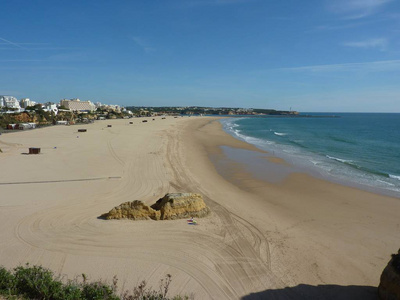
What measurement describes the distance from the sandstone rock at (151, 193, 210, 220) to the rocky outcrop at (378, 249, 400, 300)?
645cm

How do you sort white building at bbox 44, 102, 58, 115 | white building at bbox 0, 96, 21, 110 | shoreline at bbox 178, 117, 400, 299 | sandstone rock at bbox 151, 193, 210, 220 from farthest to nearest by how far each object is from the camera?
1. white building at bbox 0, 96, 21, 110
2. white building at bbox 44, 102, 58, 115
3. sandstone rock at bbox 151, 193, 210, 220
4. shoreline at bbox 178, 117, 400, 299

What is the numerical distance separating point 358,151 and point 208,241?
94.7 feet

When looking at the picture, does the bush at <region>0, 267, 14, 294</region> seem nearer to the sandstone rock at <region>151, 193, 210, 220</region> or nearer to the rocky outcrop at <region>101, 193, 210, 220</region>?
the rocky outcrop at <region>101, 193, 210, 220</region>

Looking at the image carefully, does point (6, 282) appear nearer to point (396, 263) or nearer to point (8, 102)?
point (396, 263)

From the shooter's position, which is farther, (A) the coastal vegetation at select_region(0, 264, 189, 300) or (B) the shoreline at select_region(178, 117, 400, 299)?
(B) the shoreline at select_region(178, 117, 400, 299)

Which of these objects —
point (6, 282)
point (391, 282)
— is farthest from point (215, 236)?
point (6, 282)

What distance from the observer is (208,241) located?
9016 millimetres

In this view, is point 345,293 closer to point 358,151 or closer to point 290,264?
point 290,264

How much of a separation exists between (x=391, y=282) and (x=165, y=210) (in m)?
7.44

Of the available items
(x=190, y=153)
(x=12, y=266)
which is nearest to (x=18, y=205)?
(x=12, y=266)

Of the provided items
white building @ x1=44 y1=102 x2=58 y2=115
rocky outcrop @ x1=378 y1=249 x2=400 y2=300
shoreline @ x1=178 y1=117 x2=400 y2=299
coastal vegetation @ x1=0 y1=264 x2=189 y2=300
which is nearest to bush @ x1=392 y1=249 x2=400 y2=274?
rocky outcrop @ x1=378 y1=249 x2=400 y2=300

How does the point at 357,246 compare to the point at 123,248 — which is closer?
the point at 123,248

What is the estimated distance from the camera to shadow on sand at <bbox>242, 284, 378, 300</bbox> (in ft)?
21.9

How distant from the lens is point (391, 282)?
5965 millimetres
